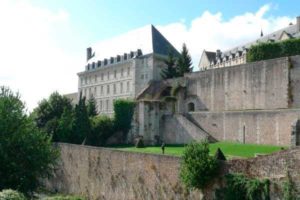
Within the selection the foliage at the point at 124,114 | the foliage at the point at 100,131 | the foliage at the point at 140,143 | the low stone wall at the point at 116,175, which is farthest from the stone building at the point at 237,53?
the low stone wall at the point at 116,175

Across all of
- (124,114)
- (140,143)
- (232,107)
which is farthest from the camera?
(124,114)

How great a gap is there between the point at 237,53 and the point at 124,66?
19.8m

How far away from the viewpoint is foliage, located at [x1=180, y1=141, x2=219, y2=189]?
20.4 metres

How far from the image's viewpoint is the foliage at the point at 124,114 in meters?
44.4

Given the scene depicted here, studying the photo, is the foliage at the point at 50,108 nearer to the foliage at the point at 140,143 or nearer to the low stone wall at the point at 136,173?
the low stone wall at the point at 136,173

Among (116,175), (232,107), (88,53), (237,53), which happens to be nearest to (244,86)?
(232,107)

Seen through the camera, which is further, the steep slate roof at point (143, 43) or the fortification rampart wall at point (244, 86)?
the steep slate roof at point (143, 43)

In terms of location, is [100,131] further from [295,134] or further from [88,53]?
[88,53]

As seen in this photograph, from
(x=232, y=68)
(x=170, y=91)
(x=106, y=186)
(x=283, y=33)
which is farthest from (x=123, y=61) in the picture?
(x=106, y=186)

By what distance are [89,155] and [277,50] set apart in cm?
1804

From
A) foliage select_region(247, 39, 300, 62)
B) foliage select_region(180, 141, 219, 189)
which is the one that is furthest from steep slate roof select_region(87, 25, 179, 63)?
foliage select_region(180, 141, 219, 189)

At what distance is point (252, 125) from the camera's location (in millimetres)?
31750

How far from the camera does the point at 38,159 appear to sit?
1071 inches

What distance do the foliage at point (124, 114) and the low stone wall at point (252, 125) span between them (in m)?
9.47
